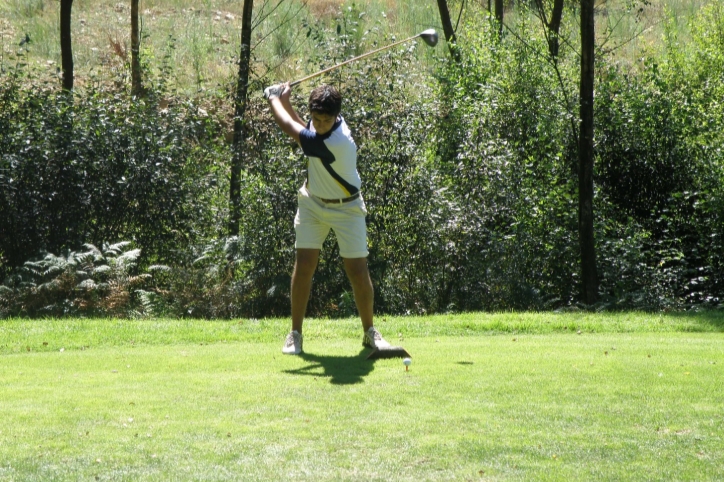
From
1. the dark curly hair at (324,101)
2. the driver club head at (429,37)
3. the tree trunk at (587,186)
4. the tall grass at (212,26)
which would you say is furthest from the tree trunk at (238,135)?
the tall grass at (212,26)

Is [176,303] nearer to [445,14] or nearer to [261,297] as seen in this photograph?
[261,297]

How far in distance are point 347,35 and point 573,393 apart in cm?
874

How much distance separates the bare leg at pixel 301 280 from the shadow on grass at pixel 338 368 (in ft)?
1.09

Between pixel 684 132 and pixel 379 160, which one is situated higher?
pixel 684 132

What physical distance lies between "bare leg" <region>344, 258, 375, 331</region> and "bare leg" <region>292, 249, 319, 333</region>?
0.30 m

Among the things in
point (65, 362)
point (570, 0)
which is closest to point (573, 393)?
point (65, 362)

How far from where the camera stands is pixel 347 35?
1372 centimetres

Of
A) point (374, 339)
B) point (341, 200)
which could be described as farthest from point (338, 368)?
point (341, 200)

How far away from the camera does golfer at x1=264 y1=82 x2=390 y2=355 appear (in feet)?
24.5

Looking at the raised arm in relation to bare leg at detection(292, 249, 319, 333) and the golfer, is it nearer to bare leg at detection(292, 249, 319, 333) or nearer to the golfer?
the golfer

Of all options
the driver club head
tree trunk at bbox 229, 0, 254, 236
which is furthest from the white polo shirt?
tree trunk at bbox 229, 0, 254, 236

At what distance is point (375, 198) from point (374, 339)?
19.6 ft

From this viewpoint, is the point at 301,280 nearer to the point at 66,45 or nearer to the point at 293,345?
the point at 293,345

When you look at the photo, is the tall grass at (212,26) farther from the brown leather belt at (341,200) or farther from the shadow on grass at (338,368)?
the shadow on grass at (338,368)
